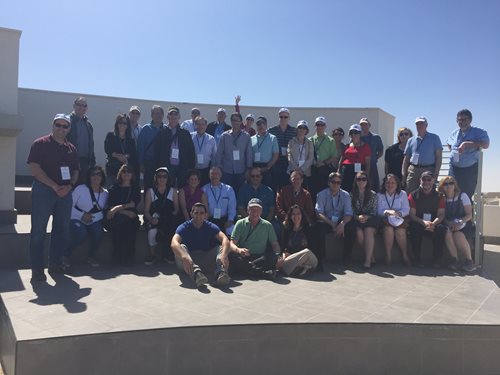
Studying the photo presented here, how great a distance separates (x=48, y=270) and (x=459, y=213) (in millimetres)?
5700

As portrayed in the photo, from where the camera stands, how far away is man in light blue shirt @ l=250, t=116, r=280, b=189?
689 centimetres

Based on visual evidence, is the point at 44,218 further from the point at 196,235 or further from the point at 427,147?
the point at 427,147

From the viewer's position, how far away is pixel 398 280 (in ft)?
17.8

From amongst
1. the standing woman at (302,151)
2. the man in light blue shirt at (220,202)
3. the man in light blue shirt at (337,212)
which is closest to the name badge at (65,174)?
the man in light blue shirt at (220,202)

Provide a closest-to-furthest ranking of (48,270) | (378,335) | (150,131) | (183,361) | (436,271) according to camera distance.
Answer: (183,361), (378,335), (48,270), (436,271), (150,131)

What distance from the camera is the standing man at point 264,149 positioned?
6.89m

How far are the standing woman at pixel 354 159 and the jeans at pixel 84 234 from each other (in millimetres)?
3800

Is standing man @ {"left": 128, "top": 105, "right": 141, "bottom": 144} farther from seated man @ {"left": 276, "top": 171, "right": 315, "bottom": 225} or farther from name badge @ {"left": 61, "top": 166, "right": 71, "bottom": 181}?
seated man @ {"left": 276, "top": 171, "right": 315, "bottom": 225}

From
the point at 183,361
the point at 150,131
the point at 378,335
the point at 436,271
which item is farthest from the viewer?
the point at 150,131

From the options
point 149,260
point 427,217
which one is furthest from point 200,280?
point 427,217

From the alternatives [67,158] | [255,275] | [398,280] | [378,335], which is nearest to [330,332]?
[378,335]

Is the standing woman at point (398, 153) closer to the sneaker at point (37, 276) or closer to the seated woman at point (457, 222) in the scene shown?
the seated woman at point (457, 222)

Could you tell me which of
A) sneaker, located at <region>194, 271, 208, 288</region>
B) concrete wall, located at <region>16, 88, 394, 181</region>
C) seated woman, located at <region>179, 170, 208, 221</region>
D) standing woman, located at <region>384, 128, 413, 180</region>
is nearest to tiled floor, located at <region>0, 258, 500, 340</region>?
sneaker, located at <region>194, 271, 208, 288</region>

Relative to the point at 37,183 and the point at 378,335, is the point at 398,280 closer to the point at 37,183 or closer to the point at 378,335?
the point at 378,335
